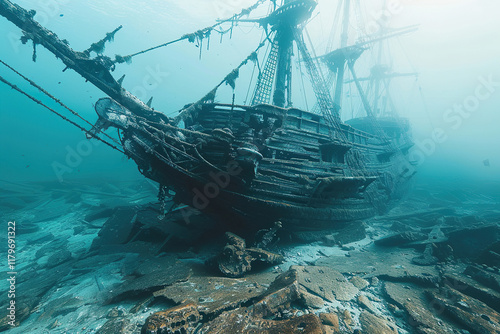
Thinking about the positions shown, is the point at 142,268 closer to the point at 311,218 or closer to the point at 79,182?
the point at 311,218

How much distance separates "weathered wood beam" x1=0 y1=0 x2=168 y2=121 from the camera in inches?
189

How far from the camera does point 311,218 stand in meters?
7.36

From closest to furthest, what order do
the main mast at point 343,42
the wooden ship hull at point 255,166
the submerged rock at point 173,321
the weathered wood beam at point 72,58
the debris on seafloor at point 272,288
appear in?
the submerged rock at point 173,321
the debris on seafloor at point 272,288
the weathered wood beam at point 72,58
the wooden ship hull at point 255,166
the main mast at point 343,42

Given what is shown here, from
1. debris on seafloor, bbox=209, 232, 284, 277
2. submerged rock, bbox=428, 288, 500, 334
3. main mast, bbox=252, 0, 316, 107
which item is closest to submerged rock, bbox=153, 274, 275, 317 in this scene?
debris on seafloor, bbox=209, 232, 284, 277

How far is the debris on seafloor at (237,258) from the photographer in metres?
5.20

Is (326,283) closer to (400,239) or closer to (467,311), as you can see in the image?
(467,311)

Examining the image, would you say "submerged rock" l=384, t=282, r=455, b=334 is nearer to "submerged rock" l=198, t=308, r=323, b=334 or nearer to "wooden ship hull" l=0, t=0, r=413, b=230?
"submerged rock" l=198, t=308, r=323, b=334

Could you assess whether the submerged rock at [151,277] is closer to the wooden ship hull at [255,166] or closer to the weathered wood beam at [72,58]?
the wooden ship hull at [255,166]

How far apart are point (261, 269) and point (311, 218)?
2756mm

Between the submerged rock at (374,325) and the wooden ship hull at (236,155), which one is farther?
the wooden ship hull at (236,155)

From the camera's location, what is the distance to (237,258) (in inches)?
210

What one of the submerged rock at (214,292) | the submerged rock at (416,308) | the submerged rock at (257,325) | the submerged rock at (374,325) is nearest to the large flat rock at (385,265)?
the submerged rock at (416,308)

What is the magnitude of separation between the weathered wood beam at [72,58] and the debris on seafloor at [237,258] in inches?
218

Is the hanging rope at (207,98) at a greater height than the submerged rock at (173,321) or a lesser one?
greater
